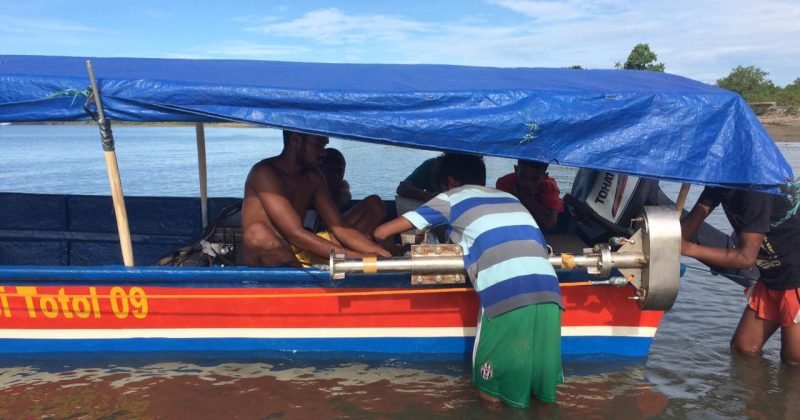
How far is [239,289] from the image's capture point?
3576 millimetres

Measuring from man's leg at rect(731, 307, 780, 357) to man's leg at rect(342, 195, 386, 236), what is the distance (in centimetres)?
268

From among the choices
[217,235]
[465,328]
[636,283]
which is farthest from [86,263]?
[636,283]

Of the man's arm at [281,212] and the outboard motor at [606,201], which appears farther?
the outboard motor at [606,201]

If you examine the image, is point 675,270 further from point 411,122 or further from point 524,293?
point 411,122

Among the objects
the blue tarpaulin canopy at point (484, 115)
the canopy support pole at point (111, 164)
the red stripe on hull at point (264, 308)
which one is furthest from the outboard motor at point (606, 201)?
the canopy support pole at point (111, 164)

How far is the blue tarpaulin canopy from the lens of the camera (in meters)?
3.26

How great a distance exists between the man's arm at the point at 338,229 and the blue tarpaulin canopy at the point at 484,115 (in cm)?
89

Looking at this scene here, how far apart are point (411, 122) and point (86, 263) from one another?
144 inches

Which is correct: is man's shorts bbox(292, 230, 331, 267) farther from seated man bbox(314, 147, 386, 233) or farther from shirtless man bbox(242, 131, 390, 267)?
seated man bbox(314, 147, 386, 233)

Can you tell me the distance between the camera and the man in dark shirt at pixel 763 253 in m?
3.41

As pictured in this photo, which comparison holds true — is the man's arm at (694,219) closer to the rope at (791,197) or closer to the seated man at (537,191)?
the rope at (791,197)

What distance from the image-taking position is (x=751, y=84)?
4569cm

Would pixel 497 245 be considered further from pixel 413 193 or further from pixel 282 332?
pixel 413 193

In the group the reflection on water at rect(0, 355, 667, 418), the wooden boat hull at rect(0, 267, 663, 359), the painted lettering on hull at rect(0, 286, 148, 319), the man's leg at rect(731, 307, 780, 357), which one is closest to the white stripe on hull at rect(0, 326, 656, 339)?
the wooden boat hull at rect(0, 267, 663, 359)
